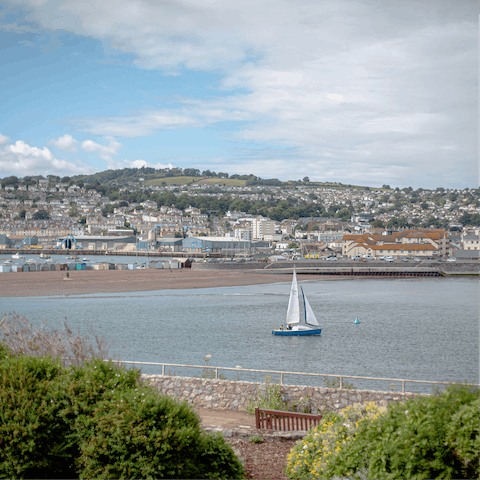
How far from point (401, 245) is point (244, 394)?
71.8 m

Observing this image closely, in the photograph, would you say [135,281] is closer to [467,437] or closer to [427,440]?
[427,440]

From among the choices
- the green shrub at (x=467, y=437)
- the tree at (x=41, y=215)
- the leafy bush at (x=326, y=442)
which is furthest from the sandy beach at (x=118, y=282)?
the tree at (x=41, y=215)

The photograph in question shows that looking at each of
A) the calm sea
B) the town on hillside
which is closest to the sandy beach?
the calm sea

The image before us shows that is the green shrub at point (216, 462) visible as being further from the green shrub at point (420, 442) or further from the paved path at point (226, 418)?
the paved path at point (226, 418)

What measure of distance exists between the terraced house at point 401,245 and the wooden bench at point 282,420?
7085cm

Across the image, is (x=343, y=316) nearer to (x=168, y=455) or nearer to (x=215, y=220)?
Answer: (x=168, y=455)

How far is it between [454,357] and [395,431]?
1438 centimetres

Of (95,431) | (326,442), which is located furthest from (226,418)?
(95,431)

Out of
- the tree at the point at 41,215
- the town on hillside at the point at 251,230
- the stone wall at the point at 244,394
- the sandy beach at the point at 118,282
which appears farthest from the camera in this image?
the tree at the point at 41,215

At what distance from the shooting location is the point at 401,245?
7588 centimetres

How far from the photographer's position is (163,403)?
395cm

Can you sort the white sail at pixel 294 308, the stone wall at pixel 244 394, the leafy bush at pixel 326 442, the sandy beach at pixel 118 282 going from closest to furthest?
1. the leafy bush at pixel 326 442
2. the stone wall at pixel 244 394
3. the white sail at pixel 294 308
4. the sandy beach at pixel 118 282

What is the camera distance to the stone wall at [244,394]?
7602 millimetres

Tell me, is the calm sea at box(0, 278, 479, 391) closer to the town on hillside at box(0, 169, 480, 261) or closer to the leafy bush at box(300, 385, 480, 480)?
the leafy bush at box(300, 385, 480, 480)
